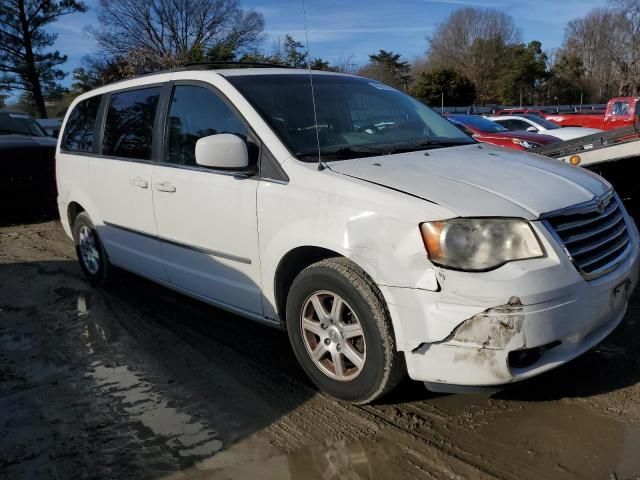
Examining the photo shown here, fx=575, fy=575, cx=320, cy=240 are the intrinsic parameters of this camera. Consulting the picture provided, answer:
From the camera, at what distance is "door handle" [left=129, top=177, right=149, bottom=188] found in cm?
418

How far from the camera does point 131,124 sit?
4.54 metres

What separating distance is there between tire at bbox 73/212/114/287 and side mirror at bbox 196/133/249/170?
2347 mm

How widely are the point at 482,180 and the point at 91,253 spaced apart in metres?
3.93

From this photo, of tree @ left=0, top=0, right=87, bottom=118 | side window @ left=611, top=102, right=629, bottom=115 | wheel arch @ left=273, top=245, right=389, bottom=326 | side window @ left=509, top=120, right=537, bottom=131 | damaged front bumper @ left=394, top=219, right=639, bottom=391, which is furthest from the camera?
tree @ left=0, top=0, right=87, bottom=118

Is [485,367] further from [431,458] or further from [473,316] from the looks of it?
[431,458]

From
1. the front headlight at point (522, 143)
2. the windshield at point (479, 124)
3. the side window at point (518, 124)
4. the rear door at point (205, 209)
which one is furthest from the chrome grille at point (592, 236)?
the side window at point (518, 124)

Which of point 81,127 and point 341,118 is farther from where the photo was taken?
point 81,127

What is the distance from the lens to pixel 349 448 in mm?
2729

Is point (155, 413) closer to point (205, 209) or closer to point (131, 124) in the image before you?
point (205, 209)

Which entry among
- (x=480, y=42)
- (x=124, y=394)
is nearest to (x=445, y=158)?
(x=124, y=394)

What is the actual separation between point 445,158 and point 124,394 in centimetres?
233

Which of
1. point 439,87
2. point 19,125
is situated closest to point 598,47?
point 439,87

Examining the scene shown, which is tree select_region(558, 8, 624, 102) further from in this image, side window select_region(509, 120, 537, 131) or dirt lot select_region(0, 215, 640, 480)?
dirt lot select_region(0, 215, 640, 480)


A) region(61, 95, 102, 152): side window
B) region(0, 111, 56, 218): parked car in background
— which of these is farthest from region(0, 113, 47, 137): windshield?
region(61, 95, 102, 152): side window
